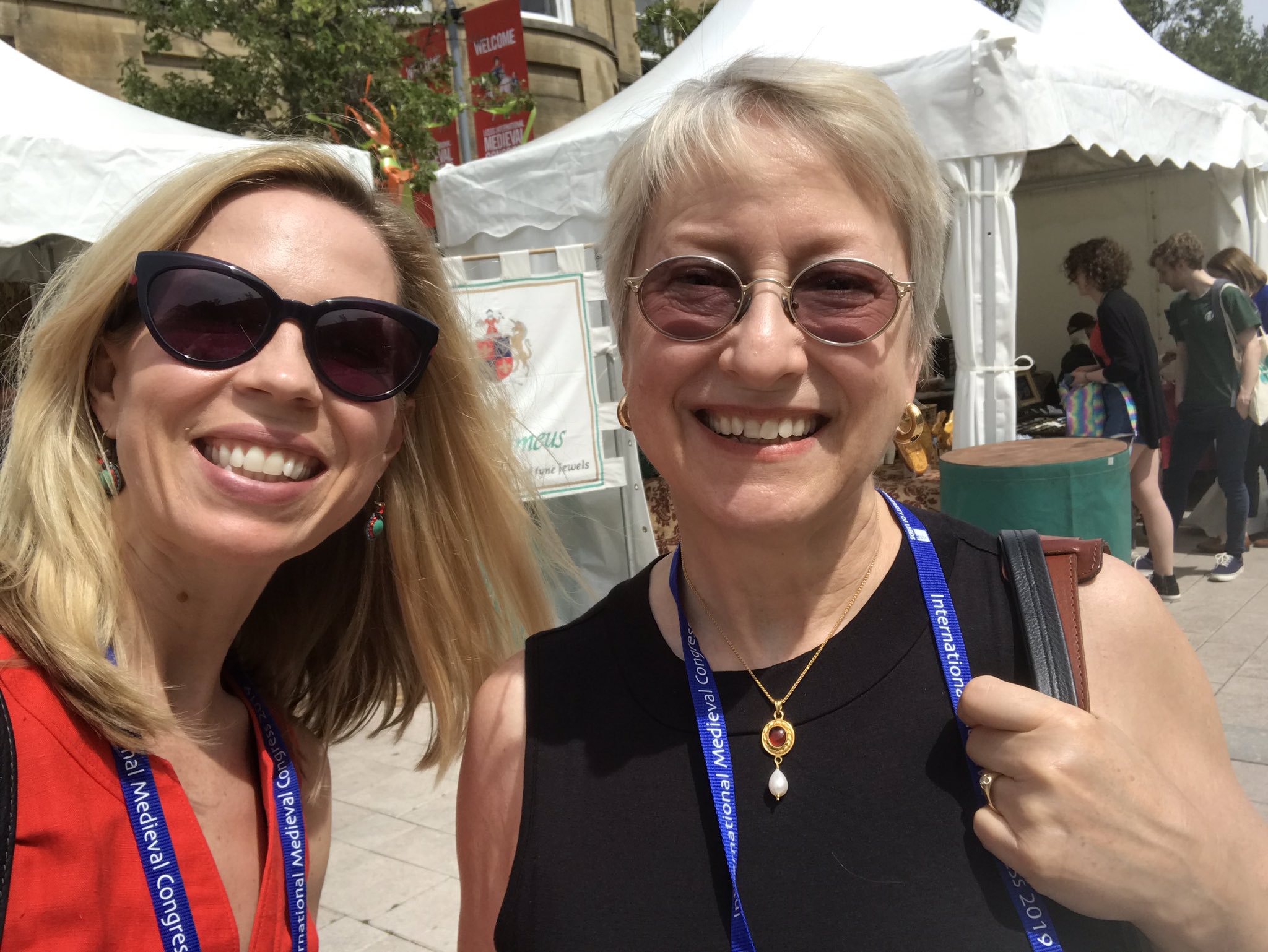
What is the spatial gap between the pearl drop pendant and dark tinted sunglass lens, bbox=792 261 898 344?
564 mm

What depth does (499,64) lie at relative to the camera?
11.2m

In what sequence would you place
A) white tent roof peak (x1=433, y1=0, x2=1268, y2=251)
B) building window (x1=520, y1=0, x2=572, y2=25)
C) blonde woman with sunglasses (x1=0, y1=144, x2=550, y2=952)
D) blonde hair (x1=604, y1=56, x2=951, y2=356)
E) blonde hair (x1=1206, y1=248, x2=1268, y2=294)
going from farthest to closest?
1. building window (x1=520, y1=0, x2=572, y2=25)
2. blonde hair (x1=1206, y1=248, x2=1268, y2=294)
3. white tent roof peak (x1=433, y1=0, x2=1268, y2=251)
4. blonde woman with sunglasses (x1=0, y1=144, x2=550, y2=952)
5. blonde hair (x1=604, y1=56, x2=951, y2=356)

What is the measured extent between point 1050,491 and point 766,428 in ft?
10.1

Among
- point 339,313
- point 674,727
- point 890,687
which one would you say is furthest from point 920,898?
point 339,313

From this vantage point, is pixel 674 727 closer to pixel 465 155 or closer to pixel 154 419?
pixel 154 419

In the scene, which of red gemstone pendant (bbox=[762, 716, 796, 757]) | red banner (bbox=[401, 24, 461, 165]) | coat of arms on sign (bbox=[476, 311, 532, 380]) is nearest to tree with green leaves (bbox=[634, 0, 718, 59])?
red banner (bbox=[401, 24, 461, 165])

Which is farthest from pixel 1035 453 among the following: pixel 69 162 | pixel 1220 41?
pixel 1220 41

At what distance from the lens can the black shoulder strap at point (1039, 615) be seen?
1.15m

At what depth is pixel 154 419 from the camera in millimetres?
1548

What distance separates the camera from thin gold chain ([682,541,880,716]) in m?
1.33

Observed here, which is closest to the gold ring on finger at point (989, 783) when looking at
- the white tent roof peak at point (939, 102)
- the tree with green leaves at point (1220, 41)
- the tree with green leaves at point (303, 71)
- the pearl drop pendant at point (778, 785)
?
the pearl drop pendant at point (778, 785)

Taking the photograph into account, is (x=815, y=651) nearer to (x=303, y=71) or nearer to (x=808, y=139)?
(x=808, y=139)

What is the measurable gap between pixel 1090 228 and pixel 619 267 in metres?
10.9

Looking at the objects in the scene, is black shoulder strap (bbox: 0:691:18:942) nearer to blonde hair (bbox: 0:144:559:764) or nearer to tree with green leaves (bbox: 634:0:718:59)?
blonde hair (bbox: 0:144:559:764)
